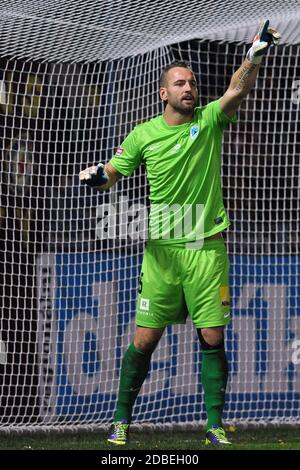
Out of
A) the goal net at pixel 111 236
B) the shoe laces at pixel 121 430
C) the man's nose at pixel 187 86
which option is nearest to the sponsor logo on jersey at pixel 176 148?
the man's nose at pixel 187 86

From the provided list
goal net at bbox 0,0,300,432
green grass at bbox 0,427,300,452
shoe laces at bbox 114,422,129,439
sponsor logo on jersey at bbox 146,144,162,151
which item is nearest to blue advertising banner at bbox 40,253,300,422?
goal net at bbox 0,0,300,432

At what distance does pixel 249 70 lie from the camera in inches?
223

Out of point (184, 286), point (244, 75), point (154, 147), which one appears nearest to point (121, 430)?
point (184, 286)

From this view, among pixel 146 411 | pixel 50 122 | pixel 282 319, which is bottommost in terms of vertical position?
pixel 146 411

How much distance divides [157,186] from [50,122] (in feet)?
7.49

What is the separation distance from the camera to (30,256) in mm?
7941

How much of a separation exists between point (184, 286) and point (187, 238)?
24 cm

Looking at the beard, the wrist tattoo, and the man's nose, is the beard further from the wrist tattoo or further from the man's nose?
the wrist tattoo

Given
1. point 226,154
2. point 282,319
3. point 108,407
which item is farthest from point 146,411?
point 226,154

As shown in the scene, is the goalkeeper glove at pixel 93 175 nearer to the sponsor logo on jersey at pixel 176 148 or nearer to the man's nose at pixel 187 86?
the sponsor logo on jersey at pixel 176 148

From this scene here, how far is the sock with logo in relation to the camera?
6043 millimetres

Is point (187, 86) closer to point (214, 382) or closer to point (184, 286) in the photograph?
point (184, 286)
